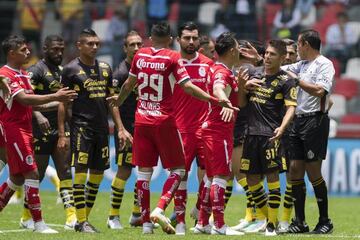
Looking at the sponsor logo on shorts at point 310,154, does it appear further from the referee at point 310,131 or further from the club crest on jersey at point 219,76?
the club crest on jersey at point 219,76

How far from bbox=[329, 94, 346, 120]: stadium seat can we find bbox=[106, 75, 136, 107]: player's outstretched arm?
1193cm

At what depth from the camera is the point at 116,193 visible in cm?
1513

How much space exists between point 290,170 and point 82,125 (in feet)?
9.58

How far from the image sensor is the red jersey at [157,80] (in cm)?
1284

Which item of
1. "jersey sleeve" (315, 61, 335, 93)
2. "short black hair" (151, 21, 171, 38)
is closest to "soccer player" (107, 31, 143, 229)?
"short black hair" (151, 21, 171, 38)

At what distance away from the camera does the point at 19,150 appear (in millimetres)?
12984

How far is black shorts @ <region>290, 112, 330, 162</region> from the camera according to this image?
13.8 metres

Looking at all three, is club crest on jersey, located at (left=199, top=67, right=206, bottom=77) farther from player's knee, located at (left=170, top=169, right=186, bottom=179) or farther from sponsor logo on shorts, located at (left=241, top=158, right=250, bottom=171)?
player's knee, located at (left=170, top=169, right=186, bottom=179)

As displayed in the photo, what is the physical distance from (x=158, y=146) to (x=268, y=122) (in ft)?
5.50

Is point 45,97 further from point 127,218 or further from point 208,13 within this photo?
point 208,13

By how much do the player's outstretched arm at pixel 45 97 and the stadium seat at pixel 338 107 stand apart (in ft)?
43.0

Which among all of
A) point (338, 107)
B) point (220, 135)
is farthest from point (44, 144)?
point (338, 107)

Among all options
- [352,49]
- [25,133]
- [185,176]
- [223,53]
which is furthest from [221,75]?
[352,49]

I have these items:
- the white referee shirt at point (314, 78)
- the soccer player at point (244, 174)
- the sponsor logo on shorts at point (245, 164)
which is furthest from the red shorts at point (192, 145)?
the white referee shirt at point (314, 78)
